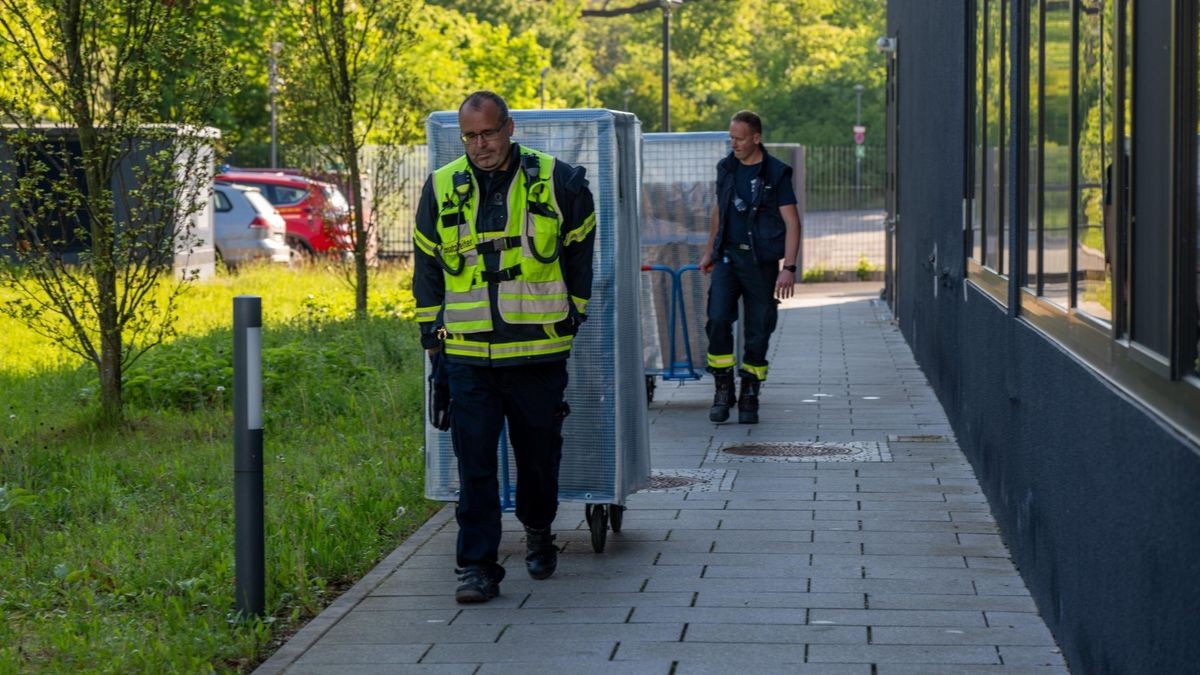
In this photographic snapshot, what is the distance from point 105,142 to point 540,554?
4.91m

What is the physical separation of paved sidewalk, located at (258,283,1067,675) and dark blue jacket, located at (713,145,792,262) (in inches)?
53.8

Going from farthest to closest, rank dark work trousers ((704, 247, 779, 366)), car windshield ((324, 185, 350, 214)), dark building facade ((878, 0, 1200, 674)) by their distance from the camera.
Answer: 1. car windshield ((324, 185, 350, 214))
2. dark work trousers ((704, 247, 779, 366))
3. dark building facade ((878, 0, 1200, 674))

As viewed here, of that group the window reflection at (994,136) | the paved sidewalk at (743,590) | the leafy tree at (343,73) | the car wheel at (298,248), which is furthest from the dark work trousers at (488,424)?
the car wheel at (298,248)

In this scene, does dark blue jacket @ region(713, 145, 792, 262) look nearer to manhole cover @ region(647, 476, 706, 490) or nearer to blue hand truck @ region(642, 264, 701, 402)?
blue hand truck @ region(642, 264, 701, 402)

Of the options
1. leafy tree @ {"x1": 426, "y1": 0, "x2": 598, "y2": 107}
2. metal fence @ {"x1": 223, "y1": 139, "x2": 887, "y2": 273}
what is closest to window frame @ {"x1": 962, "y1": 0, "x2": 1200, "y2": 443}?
metal fence @ {"x1": 223, "y1": 139, "x2": 887, "y2": 273}

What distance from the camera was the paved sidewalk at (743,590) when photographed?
5.47m

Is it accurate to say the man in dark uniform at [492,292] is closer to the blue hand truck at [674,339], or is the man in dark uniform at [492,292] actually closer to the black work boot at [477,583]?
the black work boot at [477,583]

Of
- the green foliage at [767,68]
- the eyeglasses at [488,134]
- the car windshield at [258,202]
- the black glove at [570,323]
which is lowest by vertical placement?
the black glove at [570,323]

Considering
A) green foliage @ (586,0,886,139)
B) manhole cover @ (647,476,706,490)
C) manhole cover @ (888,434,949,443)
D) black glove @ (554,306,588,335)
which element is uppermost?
green foliage @ (586,0,886,139)

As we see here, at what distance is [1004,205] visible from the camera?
25.6 ft

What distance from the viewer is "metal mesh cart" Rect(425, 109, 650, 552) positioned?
7141mm

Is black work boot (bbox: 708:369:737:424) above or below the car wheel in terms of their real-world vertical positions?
below

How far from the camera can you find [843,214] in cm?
3406

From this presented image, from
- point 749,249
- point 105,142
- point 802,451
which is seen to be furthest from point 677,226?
point 105,142
